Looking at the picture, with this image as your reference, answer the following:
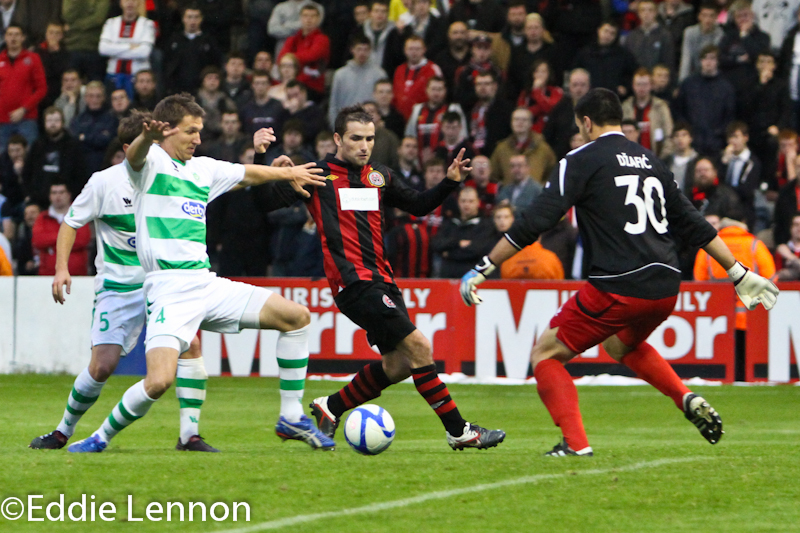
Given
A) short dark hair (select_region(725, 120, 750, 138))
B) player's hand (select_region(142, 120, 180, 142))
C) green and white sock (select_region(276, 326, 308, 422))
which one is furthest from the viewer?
short dark hair (select_region(725, 120, 750, 138))

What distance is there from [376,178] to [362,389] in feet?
4.64

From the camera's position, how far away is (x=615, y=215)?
6848 millimetres

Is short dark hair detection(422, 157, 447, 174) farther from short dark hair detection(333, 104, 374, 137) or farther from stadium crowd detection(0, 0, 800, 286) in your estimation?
short dark hair detection(333, 104, 374, 137)

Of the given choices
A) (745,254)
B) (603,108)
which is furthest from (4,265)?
(603,108)

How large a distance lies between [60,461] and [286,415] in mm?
1482

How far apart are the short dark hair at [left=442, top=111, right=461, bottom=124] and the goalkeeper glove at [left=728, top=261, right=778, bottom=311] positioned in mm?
8507

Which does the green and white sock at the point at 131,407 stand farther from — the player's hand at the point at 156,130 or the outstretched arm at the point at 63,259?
the player's hand at the point at 156,130

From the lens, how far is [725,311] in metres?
13.3

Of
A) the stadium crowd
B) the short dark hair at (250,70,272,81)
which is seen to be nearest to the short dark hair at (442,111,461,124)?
the stadium crowd

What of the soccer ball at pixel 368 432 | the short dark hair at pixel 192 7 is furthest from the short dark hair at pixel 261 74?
the soccer ball at pixel 368 432

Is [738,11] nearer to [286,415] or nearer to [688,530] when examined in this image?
[286,415]

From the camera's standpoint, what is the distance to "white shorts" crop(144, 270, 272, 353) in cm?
700

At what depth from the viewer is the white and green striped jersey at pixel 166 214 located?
7102 millimetres

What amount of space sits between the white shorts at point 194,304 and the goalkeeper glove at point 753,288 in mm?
2898
